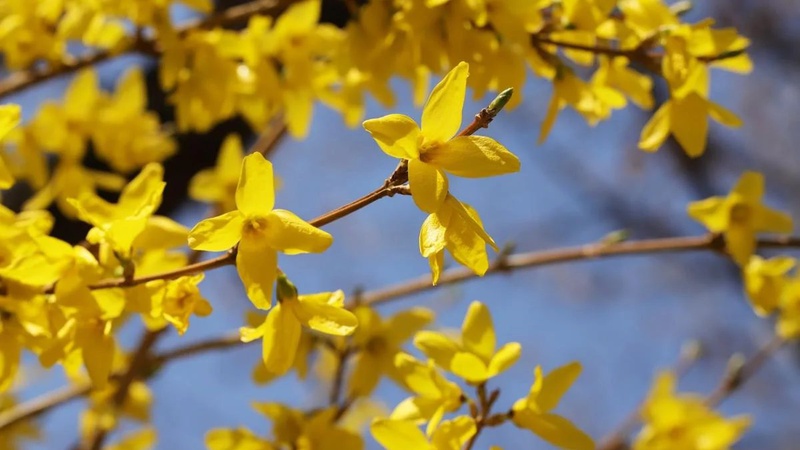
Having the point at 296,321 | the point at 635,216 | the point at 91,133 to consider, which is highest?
the point at 296,321

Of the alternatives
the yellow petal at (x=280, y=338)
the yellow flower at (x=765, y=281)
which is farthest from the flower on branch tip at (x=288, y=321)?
the yellow flower at (x=765, y=281)

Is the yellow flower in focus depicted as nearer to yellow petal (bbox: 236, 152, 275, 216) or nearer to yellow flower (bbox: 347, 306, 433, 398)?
yellow flower (bbox: 347, 306, 433, 398)

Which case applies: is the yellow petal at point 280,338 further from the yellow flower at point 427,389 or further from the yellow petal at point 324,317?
the yellow flower at point 427,389

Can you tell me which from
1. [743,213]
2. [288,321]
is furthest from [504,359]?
[743,213]

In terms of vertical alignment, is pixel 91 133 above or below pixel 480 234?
below

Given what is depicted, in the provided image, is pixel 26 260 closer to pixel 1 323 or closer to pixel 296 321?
pixel 1 323

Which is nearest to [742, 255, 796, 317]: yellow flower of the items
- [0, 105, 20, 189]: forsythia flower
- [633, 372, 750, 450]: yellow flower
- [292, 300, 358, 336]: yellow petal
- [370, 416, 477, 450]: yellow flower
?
[633, 372, 750, 450]: yellow flower

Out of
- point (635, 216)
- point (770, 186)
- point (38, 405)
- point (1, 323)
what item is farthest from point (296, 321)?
point (770, 186)
